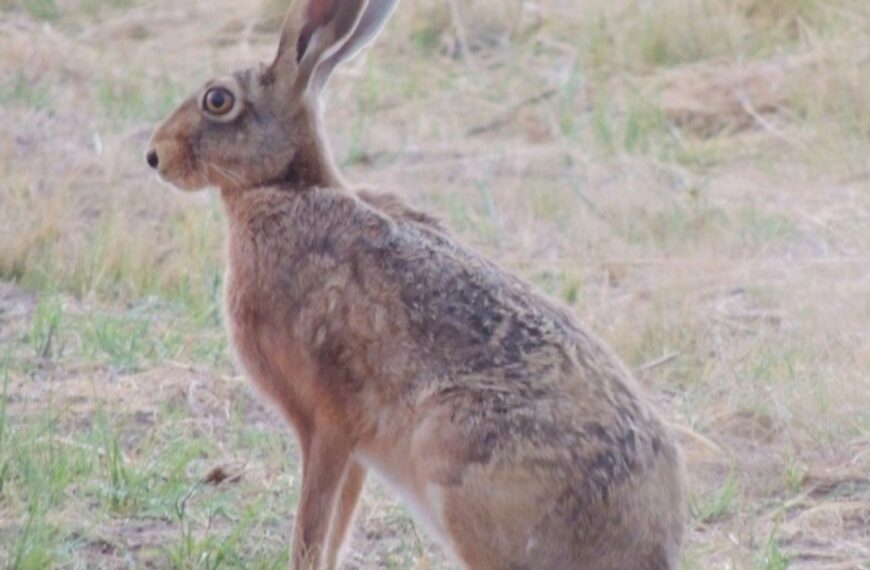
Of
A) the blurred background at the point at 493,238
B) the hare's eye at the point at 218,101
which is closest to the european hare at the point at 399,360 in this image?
the hare's eye at the point at 218,101

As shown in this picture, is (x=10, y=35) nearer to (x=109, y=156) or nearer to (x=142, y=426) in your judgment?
(x=109, y=156)

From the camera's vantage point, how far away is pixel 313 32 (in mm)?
4797

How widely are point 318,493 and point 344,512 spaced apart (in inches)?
9.4

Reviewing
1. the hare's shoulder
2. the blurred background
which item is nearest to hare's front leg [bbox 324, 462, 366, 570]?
the blurred background

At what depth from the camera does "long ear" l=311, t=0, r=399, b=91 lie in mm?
4867

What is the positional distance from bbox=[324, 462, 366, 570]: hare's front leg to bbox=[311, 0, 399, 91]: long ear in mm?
960

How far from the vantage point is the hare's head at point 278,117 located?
479 centimetres

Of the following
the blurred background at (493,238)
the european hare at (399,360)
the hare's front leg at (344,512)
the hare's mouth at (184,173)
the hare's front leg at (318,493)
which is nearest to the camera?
the european hare at (399,360)

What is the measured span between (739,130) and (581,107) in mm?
804

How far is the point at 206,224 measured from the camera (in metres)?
7.25

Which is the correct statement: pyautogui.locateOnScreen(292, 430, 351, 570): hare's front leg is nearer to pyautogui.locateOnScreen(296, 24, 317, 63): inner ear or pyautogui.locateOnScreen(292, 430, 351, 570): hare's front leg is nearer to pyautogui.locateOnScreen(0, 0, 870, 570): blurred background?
pyautogui.locateOnScreen(0, 0, 870, 570): blurred background

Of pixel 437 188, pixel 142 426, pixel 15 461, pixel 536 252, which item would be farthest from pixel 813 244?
pixel 15 461

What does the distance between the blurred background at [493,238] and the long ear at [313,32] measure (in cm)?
107

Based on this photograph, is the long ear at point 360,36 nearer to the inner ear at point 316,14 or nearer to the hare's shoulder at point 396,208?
the inner ear at point 316,14
